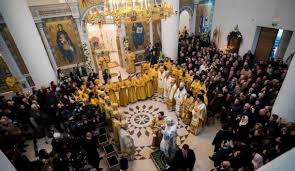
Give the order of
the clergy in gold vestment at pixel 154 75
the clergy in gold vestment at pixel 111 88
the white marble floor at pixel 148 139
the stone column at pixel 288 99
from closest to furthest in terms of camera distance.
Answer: the stone column at pixel 288 99 → the white marble floor at pixel 148 139 → the clergy in gold vestment at pixel 111 88 → the clergy in gold vestment at pixel 154 75

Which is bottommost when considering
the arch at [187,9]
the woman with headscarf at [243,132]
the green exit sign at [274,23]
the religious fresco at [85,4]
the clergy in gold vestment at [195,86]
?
the woman with headscarf at [243,132]

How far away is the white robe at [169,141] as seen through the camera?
199 inches

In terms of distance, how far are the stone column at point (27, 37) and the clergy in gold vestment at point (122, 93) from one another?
328 cm

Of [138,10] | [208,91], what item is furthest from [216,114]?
[138,10]

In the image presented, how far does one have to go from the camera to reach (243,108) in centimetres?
564

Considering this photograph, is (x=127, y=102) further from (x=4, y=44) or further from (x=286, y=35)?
(x=286, y=35)

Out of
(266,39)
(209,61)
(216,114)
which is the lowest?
(216,114)

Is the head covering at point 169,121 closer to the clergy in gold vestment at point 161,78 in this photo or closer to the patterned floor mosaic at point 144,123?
the patterned floor mosaic at point 144,123

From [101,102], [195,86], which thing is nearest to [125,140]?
[101,102]

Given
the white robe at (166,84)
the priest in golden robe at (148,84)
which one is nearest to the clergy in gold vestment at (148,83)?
the priest in golden robe at (148,84)

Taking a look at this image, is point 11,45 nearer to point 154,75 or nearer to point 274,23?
point 154,75

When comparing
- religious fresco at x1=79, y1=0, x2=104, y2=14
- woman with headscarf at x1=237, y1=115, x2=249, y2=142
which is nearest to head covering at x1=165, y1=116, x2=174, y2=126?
woman with headscarf at x1=237, y1=115, x2=249, y2=142

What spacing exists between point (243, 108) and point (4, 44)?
10345 millimetres

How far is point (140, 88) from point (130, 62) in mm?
3359
